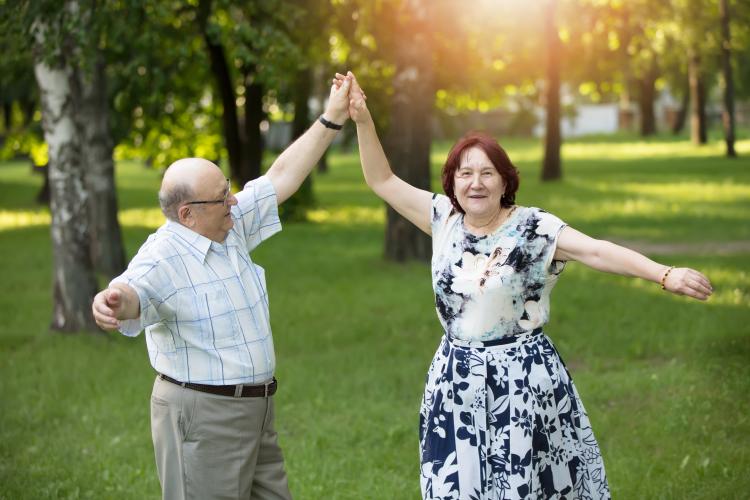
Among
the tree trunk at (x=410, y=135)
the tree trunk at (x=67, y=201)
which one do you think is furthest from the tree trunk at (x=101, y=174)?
the tree trunk at (x=410, y=135)

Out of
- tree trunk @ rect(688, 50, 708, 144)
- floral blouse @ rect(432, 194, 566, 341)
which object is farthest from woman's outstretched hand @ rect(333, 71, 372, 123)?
tree trunk @ rect(688, 50, 708, 144)

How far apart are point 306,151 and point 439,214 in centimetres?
67

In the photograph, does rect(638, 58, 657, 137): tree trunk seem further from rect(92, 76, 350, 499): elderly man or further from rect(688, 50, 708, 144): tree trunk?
rect(92, 76, 350, 499): elderly man

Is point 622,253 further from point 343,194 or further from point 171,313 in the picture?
point 343,194

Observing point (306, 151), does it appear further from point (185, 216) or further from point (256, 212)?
point (185, 216)

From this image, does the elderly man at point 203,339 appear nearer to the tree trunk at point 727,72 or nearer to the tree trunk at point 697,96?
the tree trunk at point 727,72

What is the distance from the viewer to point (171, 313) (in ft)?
13.6

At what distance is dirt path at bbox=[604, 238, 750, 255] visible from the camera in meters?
15.3

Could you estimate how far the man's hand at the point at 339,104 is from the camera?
4723mm

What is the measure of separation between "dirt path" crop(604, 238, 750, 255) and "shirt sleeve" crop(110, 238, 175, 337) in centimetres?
1216

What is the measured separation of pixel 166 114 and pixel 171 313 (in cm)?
1620

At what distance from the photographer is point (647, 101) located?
6094 cm

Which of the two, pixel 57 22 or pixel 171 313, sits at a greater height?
pixel 57 22

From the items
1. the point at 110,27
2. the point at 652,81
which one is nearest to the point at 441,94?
the point at 110,27
